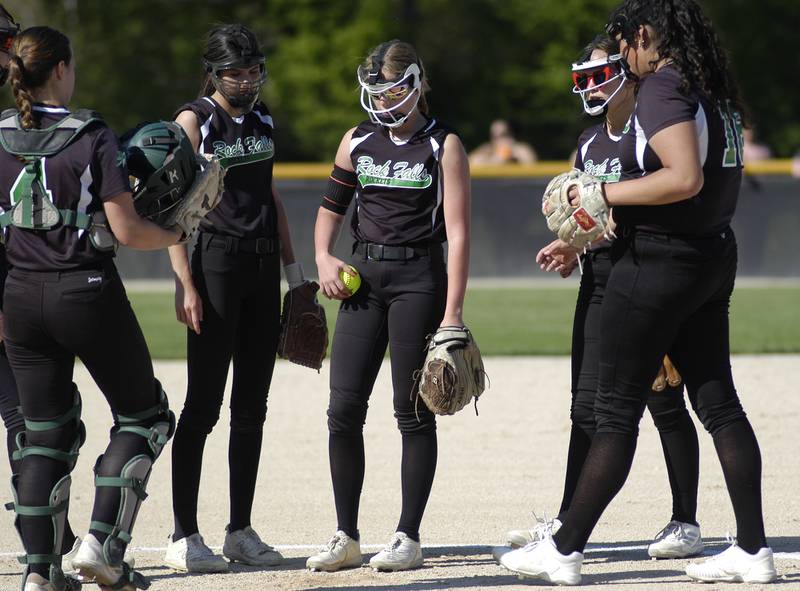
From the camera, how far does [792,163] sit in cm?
1555

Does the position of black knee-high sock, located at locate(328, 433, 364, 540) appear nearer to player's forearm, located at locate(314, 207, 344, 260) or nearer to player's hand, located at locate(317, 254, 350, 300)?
player's hand, located at locate(317, 254, 350, 300)

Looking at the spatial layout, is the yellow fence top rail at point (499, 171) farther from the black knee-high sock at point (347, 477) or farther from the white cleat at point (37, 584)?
the white cleat at point (37, 584)

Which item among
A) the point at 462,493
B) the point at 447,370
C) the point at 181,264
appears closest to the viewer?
the point at 447,370

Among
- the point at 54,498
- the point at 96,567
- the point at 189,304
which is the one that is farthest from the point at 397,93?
the point at 96,567

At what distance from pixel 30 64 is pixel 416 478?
2056 mm

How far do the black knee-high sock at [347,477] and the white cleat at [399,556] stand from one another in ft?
0.53

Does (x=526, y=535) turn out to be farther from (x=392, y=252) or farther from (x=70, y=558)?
(x=70, y=558)

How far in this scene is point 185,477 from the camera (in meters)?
4.71

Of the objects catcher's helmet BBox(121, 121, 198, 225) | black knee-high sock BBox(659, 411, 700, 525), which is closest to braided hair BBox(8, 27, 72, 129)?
catcher's helmet BBox(121, 121, 198, 225)

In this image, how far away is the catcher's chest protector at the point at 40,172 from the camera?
151 inches

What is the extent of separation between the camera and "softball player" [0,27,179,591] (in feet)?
12.6

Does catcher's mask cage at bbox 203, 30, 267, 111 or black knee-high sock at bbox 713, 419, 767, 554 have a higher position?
catcher's mask cage at bbox 203, 30, 267, 111

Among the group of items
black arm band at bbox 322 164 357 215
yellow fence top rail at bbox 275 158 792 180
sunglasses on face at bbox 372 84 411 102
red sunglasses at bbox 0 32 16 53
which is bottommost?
yellow fence top rail at bbox 275 158 792 180

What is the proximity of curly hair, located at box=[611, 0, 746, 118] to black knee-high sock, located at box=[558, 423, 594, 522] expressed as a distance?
1.39 metres
